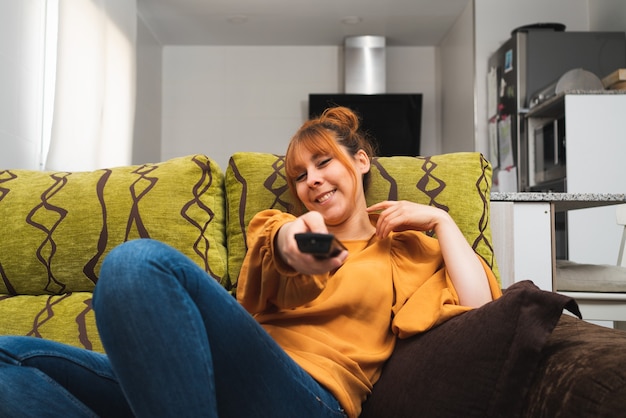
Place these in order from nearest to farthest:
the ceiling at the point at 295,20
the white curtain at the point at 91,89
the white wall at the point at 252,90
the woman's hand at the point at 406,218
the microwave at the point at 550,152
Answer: the woman's hand at the point at 406,218 < the white curtain at the point at 91,89 < the microwave at the point at 550,152 < the ceiling at the point at 295,20 < the white wall at the point at 252,90

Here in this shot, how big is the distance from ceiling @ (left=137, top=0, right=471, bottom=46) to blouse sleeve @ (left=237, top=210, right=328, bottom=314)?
12.3 feet

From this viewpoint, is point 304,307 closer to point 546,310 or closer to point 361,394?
point 361,394

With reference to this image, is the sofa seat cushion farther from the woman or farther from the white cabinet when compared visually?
the white cabinet

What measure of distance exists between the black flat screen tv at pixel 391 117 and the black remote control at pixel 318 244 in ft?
14.2

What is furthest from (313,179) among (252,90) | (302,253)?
Result: (252,90)

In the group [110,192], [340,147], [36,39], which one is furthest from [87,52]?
[340,147]

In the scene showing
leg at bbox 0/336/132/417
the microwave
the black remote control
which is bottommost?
leg at bbox 0/336/132/417

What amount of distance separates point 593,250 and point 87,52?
2738 mm

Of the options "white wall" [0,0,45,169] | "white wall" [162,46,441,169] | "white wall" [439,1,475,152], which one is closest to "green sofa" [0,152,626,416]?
"white wall" [0,0,45,169]

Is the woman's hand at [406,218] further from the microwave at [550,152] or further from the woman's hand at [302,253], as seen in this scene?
the microwave at [550,152]

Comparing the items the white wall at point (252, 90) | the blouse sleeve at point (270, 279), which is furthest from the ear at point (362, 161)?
the white wall at point (252, 90)

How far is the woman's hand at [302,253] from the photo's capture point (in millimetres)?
908

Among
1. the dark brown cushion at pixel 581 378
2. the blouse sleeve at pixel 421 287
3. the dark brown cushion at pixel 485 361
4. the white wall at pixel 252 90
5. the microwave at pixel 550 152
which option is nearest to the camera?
the dark brown cushion at pixel 581 378

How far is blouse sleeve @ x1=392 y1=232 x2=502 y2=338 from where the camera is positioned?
1133mm
